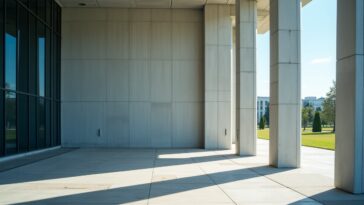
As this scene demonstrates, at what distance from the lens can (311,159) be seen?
1761 centimetres

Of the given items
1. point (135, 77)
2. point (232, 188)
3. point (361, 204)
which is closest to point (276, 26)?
point (232, 188)

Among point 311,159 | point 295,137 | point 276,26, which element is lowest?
point 311,159

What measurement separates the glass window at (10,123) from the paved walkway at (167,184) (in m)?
1.63

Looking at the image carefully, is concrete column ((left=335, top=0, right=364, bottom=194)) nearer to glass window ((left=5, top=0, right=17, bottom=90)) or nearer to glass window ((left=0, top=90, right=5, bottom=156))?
glass window ((left=0, top=90, right=5, bottom=156))

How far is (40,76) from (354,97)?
1532cm

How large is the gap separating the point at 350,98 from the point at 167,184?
491cm

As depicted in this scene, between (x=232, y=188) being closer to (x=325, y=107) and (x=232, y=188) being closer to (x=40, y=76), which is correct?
(x=40, y=76)

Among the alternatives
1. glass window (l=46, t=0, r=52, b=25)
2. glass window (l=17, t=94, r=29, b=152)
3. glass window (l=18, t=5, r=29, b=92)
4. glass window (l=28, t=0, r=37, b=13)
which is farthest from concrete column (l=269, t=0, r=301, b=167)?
glass window (l=46, t=0, r=52, b=25)

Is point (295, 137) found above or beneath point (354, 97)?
beneath

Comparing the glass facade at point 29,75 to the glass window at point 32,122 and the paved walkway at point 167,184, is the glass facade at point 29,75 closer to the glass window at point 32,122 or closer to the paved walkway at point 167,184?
the glass window at point 32,122

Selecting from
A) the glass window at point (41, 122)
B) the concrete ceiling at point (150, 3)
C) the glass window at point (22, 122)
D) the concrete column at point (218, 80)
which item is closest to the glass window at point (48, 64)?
the glass window at point (41, 122)

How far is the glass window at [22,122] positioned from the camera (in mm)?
17422

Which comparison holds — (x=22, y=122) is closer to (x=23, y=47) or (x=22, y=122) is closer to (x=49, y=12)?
(x=23, y=47)

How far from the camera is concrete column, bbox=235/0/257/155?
64.4 feet
